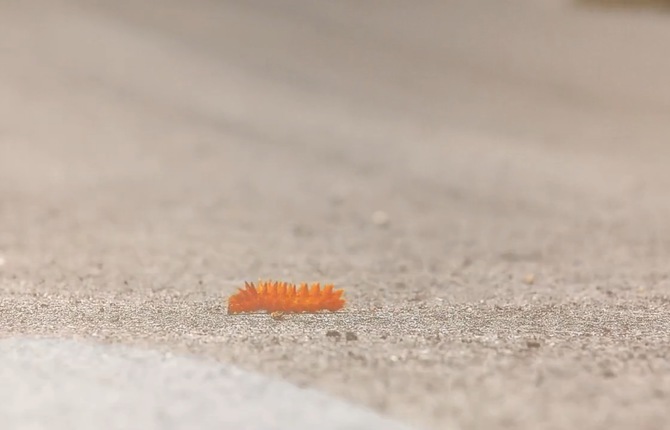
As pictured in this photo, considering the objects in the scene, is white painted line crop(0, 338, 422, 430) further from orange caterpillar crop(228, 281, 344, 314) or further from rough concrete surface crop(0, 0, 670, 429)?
orange caterpillar crop(228, 281, 344, 314)

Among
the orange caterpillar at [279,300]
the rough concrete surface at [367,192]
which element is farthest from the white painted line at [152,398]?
the orange caterpillar at [279,300]

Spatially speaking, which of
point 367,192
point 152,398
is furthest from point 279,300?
point 367,192

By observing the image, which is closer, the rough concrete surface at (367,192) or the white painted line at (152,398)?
the white painted line at (152,398)

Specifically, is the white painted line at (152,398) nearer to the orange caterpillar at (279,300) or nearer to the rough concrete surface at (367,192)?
the rough concrete surface at (367,192)

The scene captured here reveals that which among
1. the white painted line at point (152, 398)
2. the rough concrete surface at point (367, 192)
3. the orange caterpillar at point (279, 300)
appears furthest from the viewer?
the orange caterpillar at point (279, 300)

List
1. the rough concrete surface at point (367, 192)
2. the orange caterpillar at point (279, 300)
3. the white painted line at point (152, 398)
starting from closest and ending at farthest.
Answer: the white painted line at point (152, 398)
the rough concrete surface at point (367, 192)
the orange caterpillar at point (279, 300)

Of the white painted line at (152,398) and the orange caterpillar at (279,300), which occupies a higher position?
the orange caterpillar at (279,300)

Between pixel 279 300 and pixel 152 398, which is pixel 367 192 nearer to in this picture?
pixel 279 300

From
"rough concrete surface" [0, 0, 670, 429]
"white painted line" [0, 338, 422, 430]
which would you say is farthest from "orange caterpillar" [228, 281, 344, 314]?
"white painted line" [0, 338, 422, 430]
